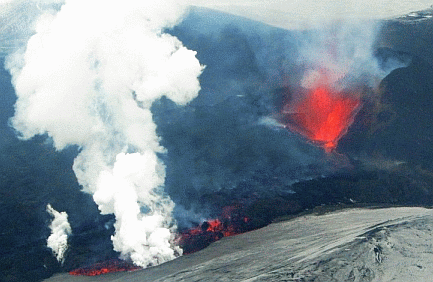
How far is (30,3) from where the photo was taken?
2842 inches

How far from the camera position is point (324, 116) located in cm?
4222

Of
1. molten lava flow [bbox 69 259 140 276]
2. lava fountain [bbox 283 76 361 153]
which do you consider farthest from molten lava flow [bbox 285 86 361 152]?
molten lava flow [bbox 69 259 140 276]

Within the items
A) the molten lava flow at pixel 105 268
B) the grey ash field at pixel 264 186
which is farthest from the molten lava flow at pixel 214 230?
the molten lava flow at pixel 105 268

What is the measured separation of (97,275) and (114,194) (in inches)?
254

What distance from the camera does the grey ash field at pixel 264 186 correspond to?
23578mm

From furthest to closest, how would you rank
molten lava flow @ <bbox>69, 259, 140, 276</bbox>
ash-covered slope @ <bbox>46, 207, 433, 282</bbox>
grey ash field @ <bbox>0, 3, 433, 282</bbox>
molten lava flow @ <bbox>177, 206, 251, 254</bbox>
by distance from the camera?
1. molten lava flow @ <bbox>177, 206, 251, 254</bbox>
2. molten lava flow @ <bbox>69, 259, 140, 276</bbox>
3. grey ash field @ <bbox>0, 3, 433, 282</bbox>
4. ash-covered slope @ <bbox>46, 207, 433, 282</bbox>

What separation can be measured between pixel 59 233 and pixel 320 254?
56.8ft

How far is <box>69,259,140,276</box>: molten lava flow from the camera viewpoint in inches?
1020

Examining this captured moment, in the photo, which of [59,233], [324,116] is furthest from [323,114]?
[59,233]

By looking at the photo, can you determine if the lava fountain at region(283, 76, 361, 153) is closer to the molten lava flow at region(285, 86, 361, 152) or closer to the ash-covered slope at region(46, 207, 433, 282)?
the molten lava flow at region(285, 86, 361, 152)

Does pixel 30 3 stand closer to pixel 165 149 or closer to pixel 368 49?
pixel 165 149

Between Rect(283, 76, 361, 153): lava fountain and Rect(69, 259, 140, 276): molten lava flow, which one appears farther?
Rect(283, 76, 361, 153): lava fountain

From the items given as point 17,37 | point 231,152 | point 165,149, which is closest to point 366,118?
point 231,152

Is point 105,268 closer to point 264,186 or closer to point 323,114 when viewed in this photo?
point 264,186
